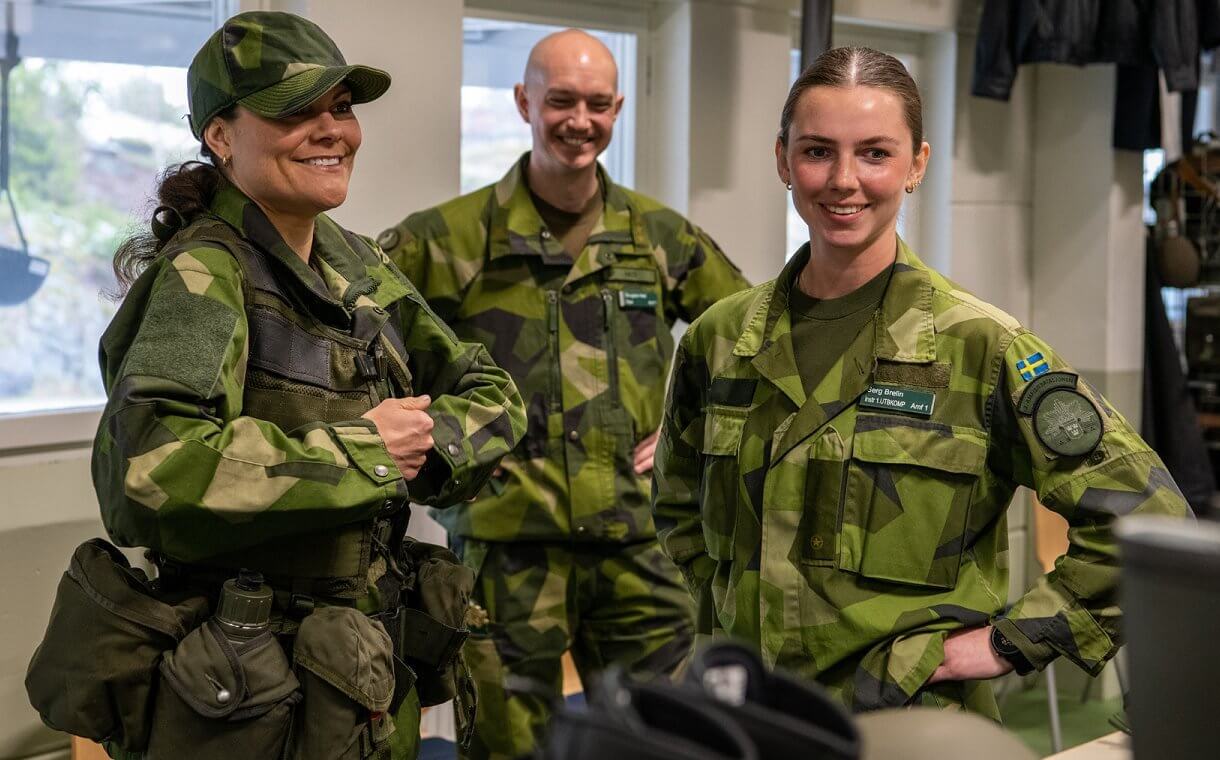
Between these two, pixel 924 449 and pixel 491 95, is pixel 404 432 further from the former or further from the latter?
pixel 491 95

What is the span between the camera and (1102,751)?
5.50 feet

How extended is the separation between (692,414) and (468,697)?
0.63 metres

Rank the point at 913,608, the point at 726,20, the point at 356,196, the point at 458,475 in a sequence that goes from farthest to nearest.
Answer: the point at 726,20, the point at 356,196, the point at 458,475, the point at 913,608

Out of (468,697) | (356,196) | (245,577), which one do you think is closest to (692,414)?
(468,697)

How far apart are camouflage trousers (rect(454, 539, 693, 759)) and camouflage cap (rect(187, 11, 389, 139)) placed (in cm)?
142

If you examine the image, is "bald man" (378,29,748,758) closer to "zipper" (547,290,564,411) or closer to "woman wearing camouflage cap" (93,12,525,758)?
"zipper" (547,290,564,411)

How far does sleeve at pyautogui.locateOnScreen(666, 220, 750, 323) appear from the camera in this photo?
3449 mm

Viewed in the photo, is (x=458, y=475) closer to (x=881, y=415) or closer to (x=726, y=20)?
(x=881, y=415)

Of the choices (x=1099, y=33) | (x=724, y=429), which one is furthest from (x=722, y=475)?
(x=1099, y=33)

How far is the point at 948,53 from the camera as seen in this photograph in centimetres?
504

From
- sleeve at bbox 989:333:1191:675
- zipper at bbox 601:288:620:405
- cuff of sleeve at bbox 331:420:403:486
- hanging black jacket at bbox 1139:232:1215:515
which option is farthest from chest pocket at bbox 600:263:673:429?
hanging black jacket at bbox 1139:232:1215:515

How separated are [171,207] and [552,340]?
124 centimetres

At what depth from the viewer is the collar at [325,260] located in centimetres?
206

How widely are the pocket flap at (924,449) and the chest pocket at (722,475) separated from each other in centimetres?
20
